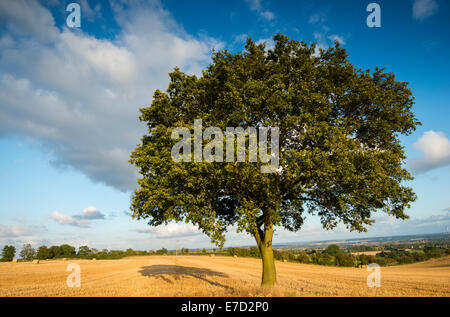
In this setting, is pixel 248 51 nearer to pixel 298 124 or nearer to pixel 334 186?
pixel 298 124

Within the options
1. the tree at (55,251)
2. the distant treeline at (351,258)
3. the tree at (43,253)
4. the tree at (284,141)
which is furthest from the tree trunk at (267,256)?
the tree at (55,251)

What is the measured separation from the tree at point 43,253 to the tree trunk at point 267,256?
126 m

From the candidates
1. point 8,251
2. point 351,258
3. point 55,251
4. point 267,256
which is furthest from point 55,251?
point 267,256

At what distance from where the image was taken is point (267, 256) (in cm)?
1766

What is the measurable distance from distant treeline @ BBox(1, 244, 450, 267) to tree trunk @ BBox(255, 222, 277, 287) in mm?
50877

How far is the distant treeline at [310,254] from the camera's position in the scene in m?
59.0

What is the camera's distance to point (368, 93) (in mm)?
16812

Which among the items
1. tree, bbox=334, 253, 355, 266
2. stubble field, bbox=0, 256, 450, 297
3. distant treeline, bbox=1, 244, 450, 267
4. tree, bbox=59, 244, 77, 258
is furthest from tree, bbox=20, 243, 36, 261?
tree, bbox=334, 253, 355, 266

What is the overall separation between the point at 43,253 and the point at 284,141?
5112 inches

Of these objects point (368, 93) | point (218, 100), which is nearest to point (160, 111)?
point (218, 100)

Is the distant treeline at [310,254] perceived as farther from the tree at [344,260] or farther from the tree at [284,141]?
the tree at [284,141]
